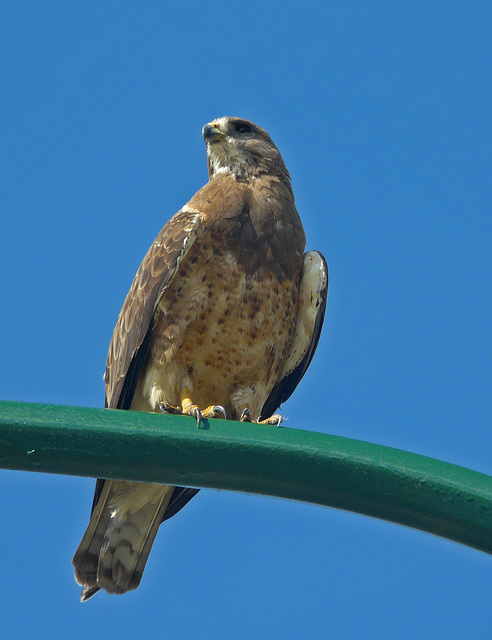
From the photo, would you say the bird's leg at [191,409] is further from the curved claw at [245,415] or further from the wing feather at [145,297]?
the wing feather at [145,297]

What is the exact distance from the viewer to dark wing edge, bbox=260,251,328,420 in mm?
5570

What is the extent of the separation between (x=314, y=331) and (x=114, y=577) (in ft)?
5.95

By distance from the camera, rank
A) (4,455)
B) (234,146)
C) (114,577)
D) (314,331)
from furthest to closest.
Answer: (234,146) < (314,331) < (114,577) < (4,455)

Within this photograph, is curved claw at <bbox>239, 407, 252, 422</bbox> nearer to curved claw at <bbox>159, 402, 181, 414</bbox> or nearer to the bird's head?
curved claw at <bbox>159, 402, 181, 414</bbox>

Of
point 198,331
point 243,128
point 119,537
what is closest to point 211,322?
point 198,331

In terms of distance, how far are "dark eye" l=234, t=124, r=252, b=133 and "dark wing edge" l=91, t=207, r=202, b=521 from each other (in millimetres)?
1064

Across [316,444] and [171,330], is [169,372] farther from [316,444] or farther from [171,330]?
[316,444]

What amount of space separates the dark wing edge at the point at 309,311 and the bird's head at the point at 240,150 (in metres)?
0.72

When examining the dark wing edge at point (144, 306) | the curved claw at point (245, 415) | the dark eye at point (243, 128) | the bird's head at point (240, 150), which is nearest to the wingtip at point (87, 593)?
the dark wing edge at point (144, 306)

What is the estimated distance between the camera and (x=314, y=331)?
220 inches

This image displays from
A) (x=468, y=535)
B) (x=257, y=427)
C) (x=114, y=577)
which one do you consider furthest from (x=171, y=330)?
(x=468, y=535)

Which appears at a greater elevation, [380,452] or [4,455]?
[380,452]

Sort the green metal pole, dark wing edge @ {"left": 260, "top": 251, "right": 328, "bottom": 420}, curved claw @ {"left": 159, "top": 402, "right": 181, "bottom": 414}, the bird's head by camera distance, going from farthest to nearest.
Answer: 1. the bird's head
2. dark wing edge @ {"left": 260, "top": 251, "right": 328, "bottom": 420}
3. curved claw @ {"left": 159, "top": 402, "right": 181, "bottom": 414}
4. the green metal pole

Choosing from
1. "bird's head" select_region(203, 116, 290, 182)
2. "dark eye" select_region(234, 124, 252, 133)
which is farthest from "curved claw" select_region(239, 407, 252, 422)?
"dark eye" select_region(234, 124, 252, 133)
